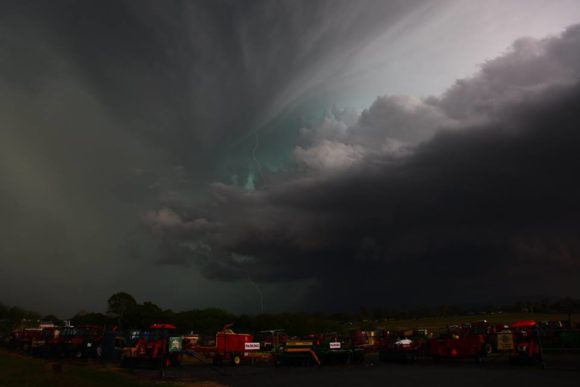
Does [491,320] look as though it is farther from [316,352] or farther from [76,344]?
[76,344]

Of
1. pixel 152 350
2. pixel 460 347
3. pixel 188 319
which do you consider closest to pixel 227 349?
pixel 152 350

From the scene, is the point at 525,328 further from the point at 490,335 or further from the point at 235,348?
the point at 235,348

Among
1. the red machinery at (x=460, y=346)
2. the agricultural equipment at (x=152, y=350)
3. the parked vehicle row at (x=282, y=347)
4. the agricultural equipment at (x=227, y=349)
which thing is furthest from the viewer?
the agricultural equipment at (x=227, y=349)

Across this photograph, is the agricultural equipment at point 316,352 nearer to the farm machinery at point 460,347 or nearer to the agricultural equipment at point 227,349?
the agricultural equipment at point 227,349

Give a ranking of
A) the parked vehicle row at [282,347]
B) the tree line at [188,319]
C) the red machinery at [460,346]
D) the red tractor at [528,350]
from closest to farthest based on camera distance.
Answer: the red tractor at [528,350], the parked vehicle row at [282,347], the red machinery at [460,346], the tree line at [188,319]

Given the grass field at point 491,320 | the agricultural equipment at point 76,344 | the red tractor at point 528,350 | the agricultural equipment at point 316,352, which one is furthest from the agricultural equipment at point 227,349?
the grass field at point 491,320

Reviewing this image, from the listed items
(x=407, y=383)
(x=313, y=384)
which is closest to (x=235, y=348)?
(x=313, y=384)

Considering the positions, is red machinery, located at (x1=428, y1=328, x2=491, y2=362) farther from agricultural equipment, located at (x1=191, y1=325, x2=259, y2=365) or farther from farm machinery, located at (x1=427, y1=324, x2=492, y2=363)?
agricultural equipment, located at (x1=191, y1=325, x2=259, y2=365)
